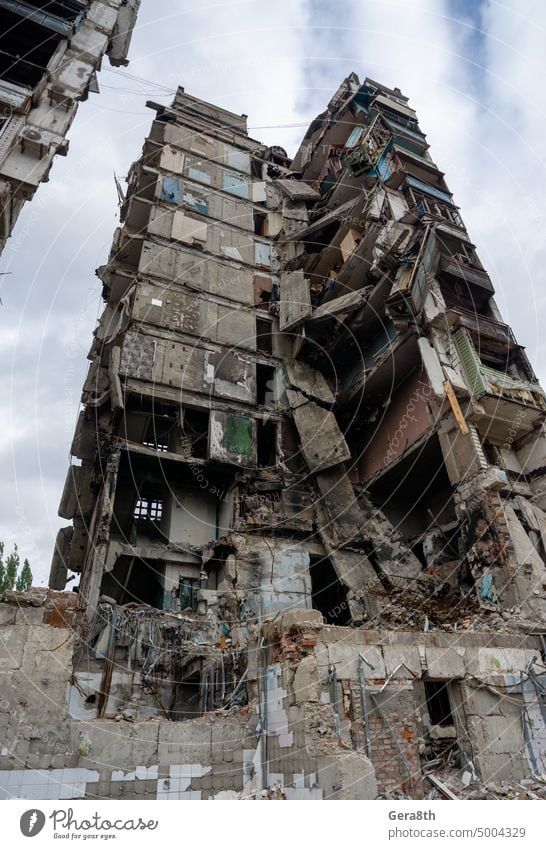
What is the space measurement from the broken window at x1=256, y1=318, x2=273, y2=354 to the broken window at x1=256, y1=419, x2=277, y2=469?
13.0ft

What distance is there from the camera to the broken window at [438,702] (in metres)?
9.52

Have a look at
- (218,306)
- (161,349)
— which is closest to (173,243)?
(218,306)

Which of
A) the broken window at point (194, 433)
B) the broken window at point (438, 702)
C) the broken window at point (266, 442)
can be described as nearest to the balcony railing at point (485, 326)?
the broken window at point (266, 442)

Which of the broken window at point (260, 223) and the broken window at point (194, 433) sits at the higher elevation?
the broken window at point (260, 223)

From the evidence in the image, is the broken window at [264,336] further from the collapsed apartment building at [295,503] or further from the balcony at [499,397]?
the balcony at [499,397]

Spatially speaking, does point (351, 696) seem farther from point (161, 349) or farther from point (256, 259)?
point (256, 259)

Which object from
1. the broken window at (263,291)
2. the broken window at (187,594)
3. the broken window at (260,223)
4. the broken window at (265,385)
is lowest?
the broken window at (187,594)

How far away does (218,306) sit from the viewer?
2344cm

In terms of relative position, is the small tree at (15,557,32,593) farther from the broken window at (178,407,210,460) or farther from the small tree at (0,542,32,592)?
the broken window at (178,407,210,460)

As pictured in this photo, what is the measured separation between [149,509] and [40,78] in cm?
1624

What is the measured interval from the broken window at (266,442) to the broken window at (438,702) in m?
11.9
